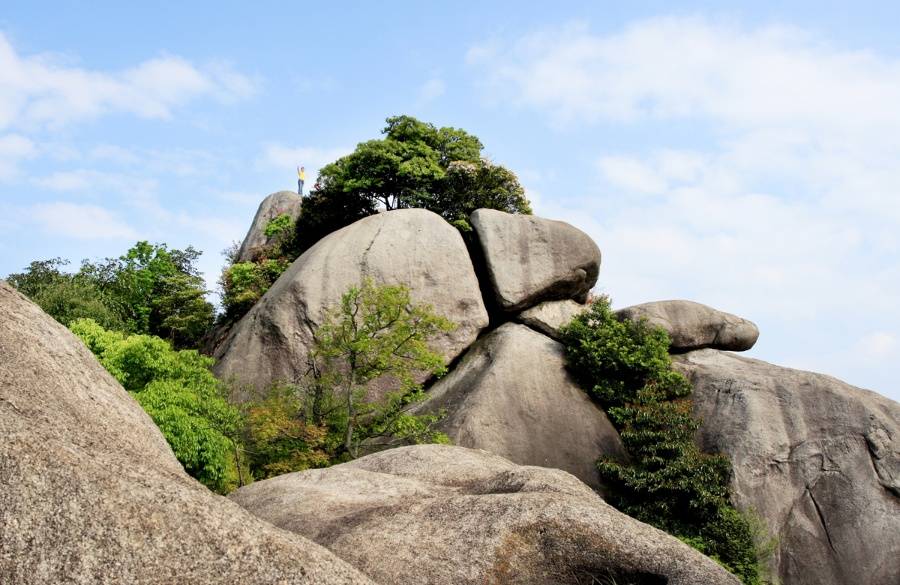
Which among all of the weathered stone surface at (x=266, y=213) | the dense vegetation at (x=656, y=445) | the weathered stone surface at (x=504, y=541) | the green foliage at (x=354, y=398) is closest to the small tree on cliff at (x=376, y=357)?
the green foliage at (x=354, y=398)

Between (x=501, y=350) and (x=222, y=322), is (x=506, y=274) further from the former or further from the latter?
(x=222, y=322)

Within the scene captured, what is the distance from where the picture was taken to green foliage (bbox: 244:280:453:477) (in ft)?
76.7

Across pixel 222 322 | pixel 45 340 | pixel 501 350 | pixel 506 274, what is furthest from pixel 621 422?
pixel 45 340

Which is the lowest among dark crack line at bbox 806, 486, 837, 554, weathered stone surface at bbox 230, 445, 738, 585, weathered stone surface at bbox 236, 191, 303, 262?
dark crack line at bbox 806, 486, 837, 554

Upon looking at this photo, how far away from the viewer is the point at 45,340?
6.64 metres

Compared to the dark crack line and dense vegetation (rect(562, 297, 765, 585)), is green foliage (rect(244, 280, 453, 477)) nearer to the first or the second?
dense vegetation (rect(562, 297, 765, 585))

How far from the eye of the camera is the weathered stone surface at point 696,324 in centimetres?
3081

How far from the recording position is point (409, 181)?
118 ft

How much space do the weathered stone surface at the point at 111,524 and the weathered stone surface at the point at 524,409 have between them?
20.9 m

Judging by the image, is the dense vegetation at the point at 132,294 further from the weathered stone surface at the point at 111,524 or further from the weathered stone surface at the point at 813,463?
the weathered stone surface at the point at 111,524

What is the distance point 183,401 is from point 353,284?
360 inches

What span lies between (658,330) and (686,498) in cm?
653

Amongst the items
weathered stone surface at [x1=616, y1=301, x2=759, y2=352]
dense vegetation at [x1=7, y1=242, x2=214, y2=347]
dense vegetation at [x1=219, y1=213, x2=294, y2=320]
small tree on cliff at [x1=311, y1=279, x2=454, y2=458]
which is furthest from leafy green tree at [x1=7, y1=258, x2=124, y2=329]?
weathered stone surface at [x1=616, y1=301, x2=759, y2=352]

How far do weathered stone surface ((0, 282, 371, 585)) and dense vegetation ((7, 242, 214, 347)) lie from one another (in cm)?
3142
